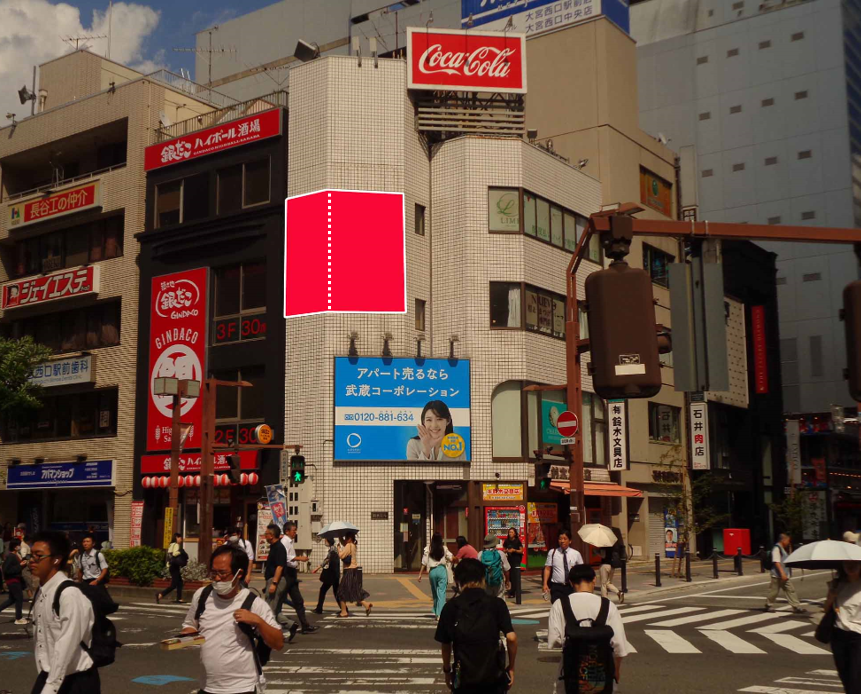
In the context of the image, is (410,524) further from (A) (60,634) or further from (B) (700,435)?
(A) (60,634)

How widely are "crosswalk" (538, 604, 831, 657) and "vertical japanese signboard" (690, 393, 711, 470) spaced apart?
22.4m

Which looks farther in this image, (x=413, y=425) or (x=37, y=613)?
(x=413, y=425)

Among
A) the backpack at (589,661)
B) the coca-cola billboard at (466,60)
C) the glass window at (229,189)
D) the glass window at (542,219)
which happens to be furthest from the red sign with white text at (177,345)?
the backpack at (589,661)

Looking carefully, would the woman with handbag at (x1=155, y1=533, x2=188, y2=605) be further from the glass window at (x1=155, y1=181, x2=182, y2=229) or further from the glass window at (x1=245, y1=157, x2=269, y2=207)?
the glass window at (x1=155, y1=181, x2=182, y2=229)

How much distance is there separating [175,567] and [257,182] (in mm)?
18471

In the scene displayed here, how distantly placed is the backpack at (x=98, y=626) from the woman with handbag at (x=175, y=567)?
17.9 metres

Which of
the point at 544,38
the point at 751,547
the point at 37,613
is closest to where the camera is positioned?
the point at 37,613

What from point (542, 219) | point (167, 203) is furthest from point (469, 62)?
point (167, 203)

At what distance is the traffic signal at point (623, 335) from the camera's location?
6.00 meters

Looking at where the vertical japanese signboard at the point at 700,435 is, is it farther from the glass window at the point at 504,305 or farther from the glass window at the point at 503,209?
the glass window at the point at 503,209

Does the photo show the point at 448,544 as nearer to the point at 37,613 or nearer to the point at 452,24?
the point at 37,613

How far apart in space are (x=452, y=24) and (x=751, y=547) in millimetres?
46515

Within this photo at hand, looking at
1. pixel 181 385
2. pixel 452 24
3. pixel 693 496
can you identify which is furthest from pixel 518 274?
pixel 452 24

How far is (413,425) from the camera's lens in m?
36.0
